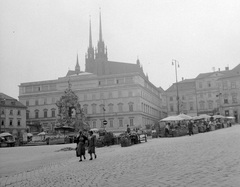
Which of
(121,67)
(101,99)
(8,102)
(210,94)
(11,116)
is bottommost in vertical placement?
(11,116)

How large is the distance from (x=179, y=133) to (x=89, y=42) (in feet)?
318

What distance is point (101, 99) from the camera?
82.6m

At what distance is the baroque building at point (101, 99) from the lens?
79.2 meters

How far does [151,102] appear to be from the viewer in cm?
9281

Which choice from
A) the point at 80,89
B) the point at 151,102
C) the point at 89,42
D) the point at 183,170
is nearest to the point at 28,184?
the point at 183,170

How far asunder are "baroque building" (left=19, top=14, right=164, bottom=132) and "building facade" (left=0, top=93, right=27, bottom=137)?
6696 mm

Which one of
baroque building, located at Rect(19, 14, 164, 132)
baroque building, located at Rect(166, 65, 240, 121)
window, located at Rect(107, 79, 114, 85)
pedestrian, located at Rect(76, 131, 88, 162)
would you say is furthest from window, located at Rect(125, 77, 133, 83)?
pedestrian, located at Rect(76, 131, 88, 162)

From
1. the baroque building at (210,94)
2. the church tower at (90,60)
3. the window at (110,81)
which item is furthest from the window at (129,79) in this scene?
the church tower at (90,60)

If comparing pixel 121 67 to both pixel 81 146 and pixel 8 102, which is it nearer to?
pixel 8 102

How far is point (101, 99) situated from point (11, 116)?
23401 mm

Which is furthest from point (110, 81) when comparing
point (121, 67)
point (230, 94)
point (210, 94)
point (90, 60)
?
point (90, 60)

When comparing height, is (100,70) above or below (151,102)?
above

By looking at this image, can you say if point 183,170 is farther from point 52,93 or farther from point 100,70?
point 100,70

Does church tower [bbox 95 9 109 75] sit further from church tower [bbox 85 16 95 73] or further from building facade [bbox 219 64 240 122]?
building facade [bbox 219 64 240 122]
